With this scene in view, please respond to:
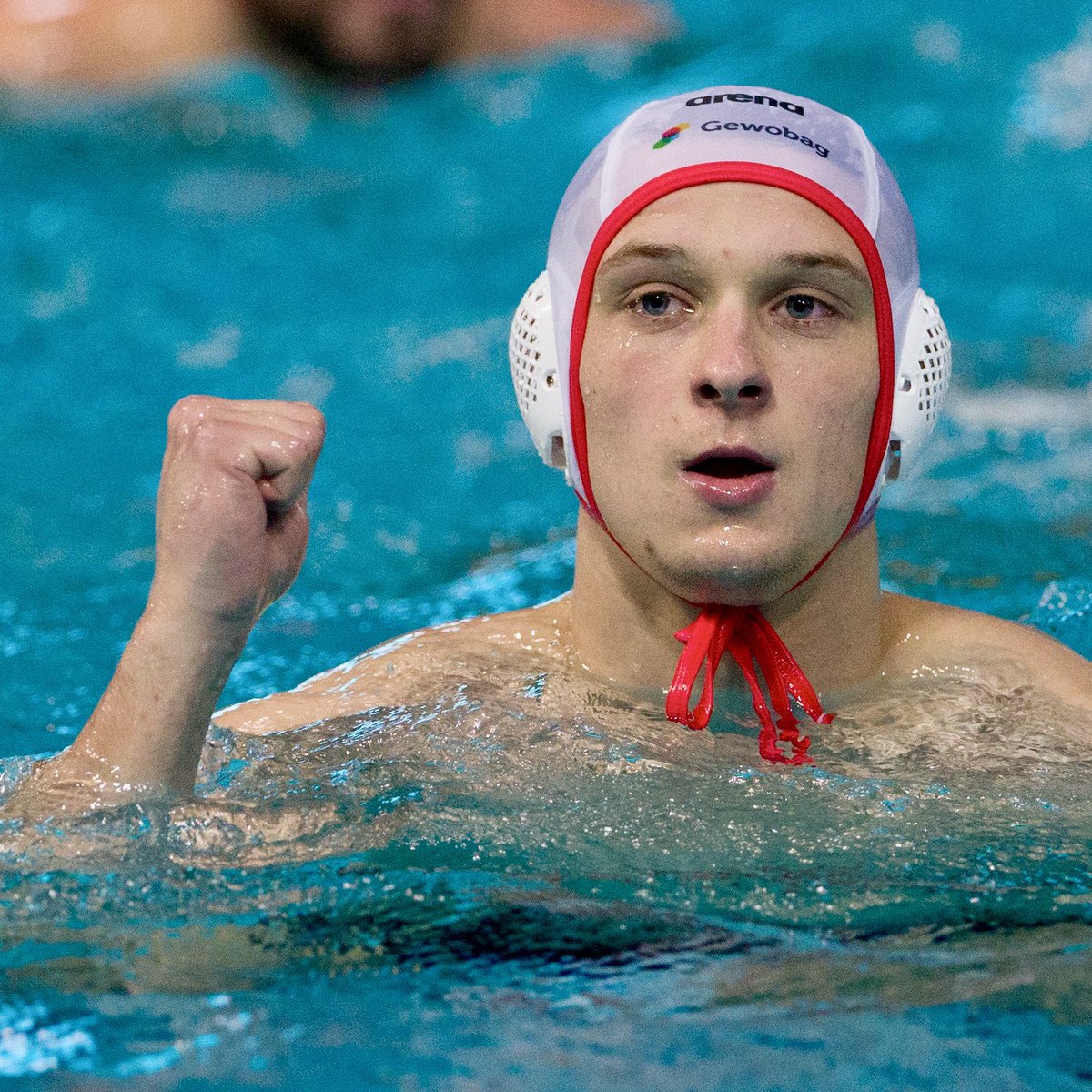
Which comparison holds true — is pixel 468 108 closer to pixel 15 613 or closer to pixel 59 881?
pixel 15 613

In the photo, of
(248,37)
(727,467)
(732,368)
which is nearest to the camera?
(732,368)

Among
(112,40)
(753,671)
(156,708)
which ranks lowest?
(156,708)

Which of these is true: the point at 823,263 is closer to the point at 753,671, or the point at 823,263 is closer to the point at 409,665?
the point at 753,671

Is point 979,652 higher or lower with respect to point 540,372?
lower

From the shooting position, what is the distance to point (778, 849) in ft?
7.51

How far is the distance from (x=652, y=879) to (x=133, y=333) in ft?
13.4

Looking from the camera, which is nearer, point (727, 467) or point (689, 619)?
point (727, 467)

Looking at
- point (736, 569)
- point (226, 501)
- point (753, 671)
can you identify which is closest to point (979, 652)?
point (753, 671)

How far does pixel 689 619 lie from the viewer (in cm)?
263

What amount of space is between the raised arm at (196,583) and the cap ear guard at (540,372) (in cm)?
50

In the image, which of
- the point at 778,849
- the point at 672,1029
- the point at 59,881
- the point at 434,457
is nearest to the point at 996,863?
the point at 778,849

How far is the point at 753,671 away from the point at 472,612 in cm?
151

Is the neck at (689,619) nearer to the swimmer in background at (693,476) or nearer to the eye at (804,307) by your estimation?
the swimmer in background at (693,476)

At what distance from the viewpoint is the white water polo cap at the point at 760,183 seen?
8.18 ft
